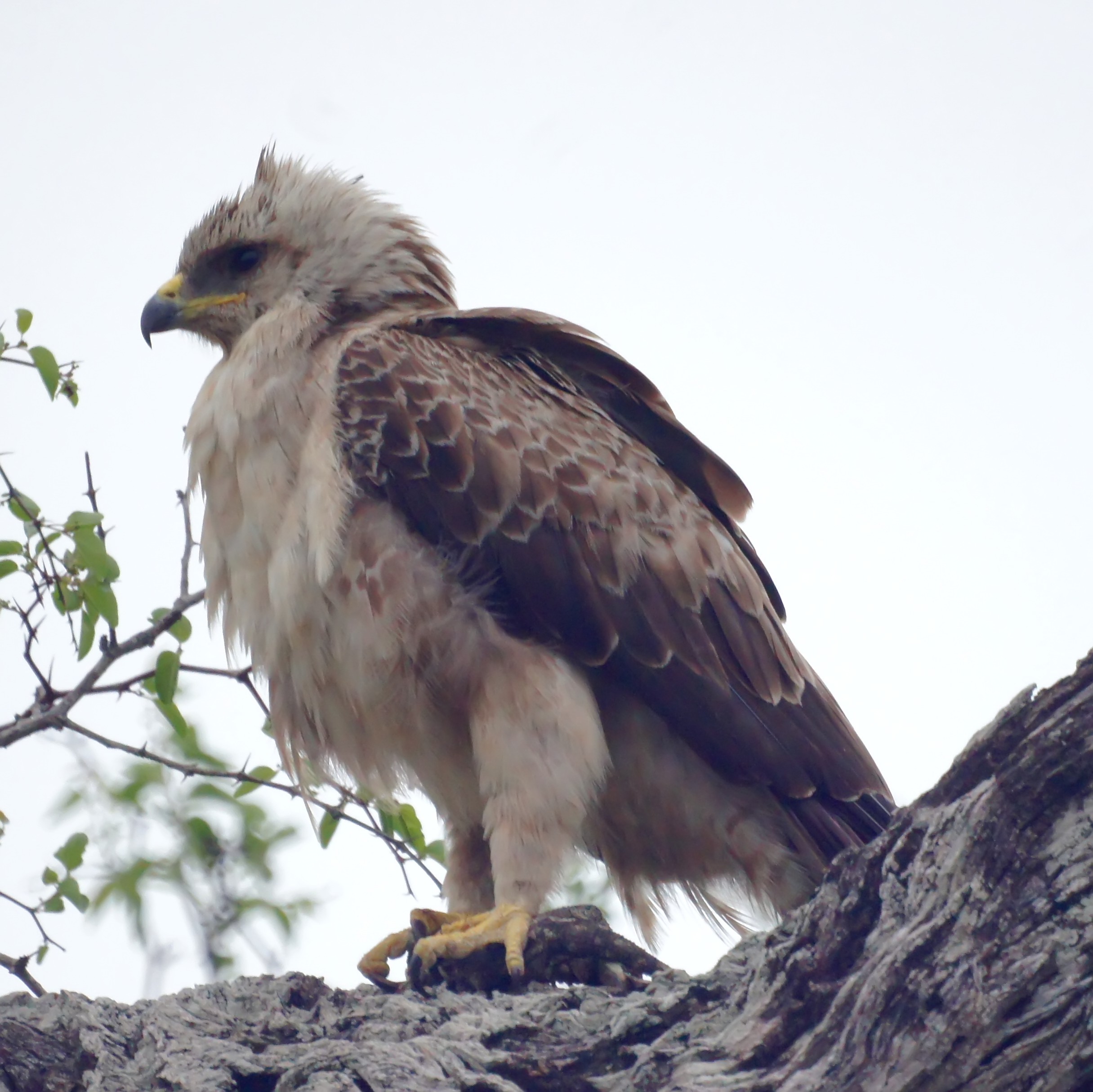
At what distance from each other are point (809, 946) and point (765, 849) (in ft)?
5.87

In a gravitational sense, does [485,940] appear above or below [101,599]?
below

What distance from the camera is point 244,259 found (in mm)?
6086

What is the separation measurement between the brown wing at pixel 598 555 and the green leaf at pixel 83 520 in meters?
0.92

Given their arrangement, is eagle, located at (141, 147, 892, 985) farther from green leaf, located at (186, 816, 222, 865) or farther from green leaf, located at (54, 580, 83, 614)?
green leaf, located at (186, 816, 222, 865)

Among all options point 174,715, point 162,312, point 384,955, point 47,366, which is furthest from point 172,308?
point 384,955

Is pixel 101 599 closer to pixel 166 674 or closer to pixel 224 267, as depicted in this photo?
pixel 166 674

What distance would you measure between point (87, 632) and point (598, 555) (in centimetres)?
189

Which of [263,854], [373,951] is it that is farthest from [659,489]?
[263,854]

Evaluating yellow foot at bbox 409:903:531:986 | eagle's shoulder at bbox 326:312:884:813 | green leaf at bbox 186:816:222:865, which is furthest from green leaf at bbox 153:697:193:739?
yellow foot at bbox 409:903:531:986

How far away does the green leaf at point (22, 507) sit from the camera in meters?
4.80

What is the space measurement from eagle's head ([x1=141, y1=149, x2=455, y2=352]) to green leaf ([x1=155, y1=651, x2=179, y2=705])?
5.24ft

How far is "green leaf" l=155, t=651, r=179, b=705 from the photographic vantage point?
5012mm

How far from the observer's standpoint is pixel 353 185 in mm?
6395

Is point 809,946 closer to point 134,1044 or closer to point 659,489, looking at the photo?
point 134,1044
